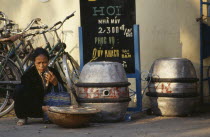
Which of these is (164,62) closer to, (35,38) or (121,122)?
(121,122)

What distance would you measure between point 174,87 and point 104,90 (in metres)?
1.05

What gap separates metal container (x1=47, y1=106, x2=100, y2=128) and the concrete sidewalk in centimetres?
8

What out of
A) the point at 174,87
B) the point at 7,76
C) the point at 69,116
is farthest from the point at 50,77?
the point at 174,87

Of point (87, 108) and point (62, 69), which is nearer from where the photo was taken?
point (87, 108)

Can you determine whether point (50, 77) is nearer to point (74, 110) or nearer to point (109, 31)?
point (74, 110)

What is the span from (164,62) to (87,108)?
1397 mm

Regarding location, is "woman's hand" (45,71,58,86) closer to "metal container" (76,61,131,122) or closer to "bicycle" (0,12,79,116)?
"metal container" (76,61,131,122)

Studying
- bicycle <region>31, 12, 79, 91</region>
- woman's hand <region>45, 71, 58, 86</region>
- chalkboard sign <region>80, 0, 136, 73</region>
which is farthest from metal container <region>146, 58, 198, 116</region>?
woman's hand <region>45, 71, 58, 86</region>

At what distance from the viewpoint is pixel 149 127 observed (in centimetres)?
580

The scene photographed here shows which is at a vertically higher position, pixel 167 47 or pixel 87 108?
pixel 167 47

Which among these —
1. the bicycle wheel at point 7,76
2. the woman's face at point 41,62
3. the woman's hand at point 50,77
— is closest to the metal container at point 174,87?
the woman's hand at point 50,77

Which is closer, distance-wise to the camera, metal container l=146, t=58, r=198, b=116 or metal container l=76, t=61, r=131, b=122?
metal container l=76, t=61, r=131, b=122

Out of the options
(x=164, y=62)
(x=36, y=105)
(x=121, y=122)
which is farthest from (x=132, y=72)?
(x=36, y=105)

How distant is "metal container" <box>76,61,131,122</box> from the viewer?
6.12m
